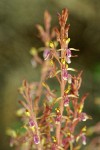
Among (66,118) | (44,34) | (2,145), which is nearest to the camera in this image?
(66,118)

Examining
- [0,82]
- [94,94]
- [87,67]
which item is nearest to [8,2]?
[0,82]

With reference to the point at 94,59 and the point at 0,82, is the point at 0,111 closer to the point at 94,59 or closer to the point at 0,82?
the point at 0,82

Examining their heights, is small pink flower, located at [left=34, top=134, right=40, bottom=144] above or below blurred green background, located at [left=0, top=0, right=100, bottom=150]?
below

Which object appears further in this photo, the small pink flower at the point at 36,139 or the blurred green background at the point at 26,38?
the blurred green background at the point at 26,38

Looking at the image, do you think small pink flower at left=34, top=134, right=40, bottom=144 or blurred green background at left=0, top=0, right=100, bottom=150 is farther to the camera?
blurred green background at left=0, top=0, right=100, bottom=150

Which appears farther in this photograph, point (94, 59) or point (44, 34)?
point (94, 59)

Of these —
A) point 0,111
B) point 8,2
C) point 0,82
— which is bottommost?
point 0,111

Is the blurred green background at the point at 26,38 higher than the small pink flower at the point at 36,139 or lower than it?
higher

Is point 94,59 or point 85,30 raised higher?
point 85,30

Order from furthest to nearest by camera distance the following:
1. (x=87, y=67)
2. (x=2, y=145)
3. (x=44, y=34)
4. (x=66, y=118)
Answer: (x=87, y=67), (x=2, y=145), (x=44, y=34), (x=66, y=118)
